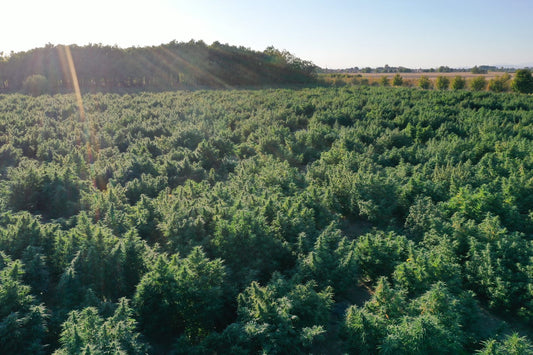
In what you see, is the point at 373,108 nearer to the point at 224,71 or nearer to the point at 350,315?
the point at 350,315

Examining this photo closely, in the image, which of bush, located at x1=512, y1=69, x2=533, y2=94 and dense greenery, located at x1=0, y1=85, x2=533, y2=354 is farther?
bush, located at x1=512, y1=69, x2=533, y2=94

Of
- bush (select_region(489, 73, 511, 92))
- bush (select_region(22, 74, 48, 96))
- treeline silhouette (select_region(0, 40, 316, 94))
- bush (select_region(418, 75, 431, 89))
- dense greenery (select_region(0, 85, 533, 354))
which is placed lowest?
dense greenery (select_region(0, 85, 533, 354))

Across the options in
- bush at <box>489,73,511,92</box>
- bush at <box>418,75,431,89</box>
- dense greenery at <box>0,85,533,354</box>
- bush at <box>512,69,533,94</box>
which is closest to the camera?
dense greenery at <box>0,85,533,354</box>

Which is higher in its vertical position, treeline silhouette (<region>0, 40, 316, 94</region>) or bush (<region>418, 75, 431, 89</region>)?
treeline silhouette (<region>0, 40, 316, 94</region>)

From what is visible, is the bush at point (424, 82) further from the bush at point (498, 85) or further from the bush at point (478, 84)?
the bush at point (498, 85)

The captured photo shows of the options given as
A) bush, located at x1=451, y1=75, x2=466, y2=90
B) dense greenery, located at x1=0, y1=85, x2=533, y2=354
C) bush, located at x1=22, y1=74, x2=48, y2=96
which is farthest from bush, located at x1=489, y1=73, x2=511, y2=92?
bush, located at x1=22, y1=74, x2=48, y2=96

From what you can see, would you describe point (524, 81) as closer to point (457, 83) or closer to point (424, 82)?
point (457, 83)

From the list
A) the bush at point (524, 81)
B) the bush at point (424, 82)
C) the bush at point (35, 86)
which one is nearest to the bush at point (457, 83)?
the bush at point (424, 82)

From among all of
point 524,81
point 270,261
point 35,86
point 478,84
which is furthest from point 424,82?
point 35,86

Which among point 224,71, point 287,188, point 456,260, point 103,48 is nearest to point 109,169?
point 287,188

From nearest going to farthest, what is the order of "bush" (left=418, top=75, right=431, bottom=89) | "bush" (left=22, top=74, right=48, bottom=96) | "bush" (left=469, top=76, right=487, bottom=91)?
"bush" (left=22, top=74, right=48, bottom=96)
"bush" (left=469, top=76, right=487, bottom=91)
"bush" (left=418, top=75, right=431, bottom=89)

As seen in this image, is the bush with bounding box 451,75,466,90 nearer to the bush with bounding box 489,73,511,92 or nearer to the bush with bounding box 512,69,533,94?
the bush with bounding box 489,73,511,92
